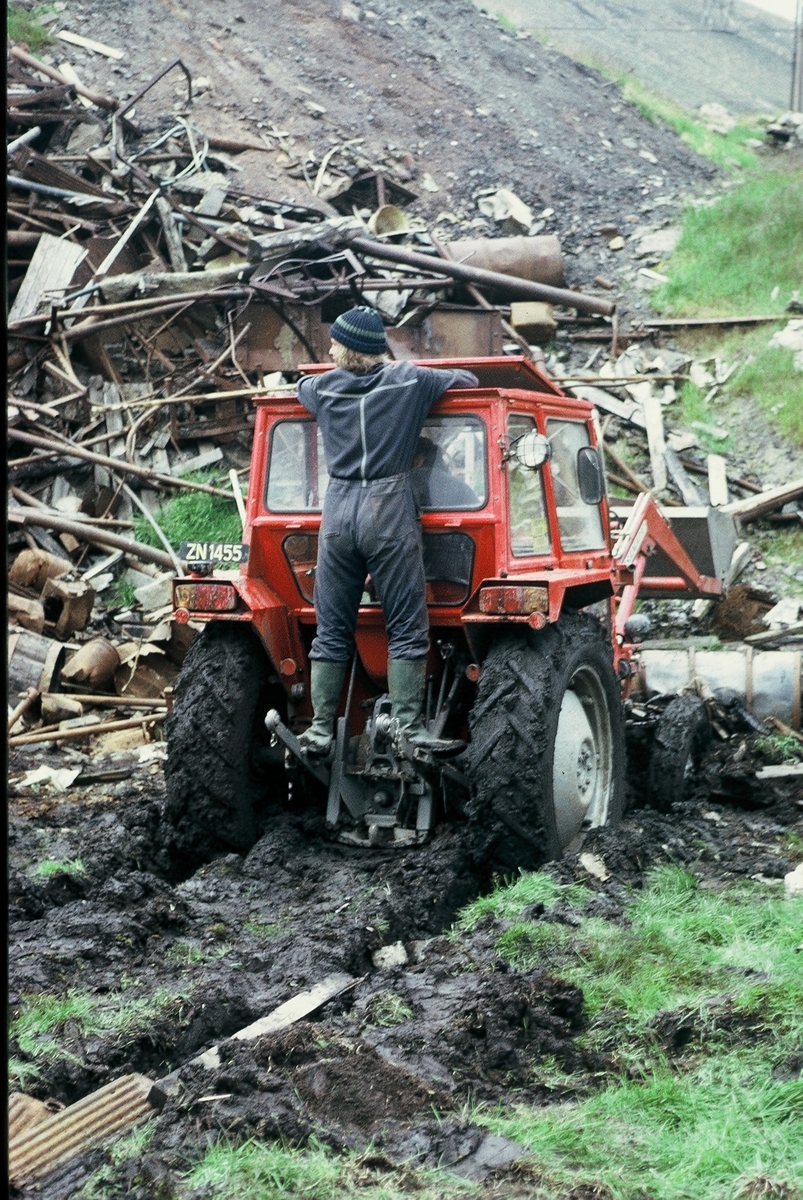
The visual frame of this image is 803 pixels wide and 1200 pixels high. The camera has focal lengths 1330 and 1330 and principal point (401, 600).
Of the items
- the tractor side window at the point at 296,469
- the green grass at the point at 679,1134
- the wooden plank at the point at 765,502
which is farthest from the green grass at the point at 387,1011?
the wooden plank at the point at 765,502

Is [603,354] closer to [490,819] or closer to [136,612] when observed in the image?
[136,612]

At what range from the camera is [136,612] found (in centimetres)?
1170

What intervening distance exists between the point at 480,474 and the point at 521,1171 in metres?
3.50

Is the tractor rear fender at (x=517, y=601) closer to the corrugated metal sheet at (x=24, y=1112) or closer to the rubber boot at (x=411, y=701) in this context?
the rubber boot at (x=411, y=701)

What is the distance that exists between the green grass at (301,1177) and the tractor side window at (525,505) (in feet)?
11.2

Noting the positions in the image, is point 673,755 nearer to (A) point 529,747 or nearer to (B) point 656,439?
(A) point 529,747

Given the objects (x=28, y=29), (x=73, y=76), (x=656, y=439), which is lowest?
(x=656, y=439)

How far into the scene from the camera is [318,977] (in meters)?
4.65

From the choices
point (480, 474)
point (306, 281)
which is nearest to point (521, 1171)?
point (480, 474)

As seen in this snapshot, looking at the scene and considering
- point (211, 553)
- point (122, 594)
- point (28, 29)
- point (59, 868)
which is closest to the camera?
point (59, 868)

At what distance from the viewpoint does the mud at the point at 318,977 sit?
3.39m

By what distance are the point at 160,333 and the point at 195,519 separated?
99.3 inches

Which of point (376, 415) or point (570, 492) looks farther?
point (570, 492)

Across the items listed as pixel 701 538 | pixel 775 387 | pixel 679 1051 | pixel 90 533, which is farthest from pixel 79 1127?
pixel 775 387
